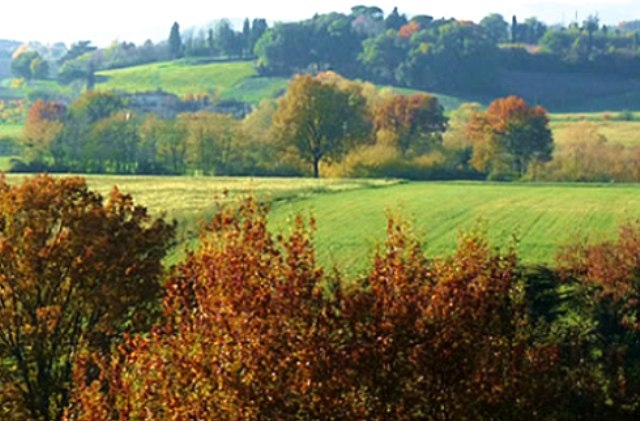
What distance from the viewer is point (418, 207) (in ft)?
252

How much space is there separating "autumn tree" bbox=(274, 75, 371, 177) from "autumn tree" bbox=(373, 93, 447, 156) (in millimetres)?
9932

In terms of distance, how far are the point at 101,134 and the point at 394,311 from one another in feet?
346

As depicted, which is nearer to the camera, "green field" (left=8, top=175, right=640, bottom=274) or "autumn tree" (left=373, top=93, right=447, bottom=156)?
"green field" (left=8, top=175, right=640, bottom=274)

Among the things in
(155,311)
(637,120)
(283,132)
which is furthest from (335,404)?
(637,120)

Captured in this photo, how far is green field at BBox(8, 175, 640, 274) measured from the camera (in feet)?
197

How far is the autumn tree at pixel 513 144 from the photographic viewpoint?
116m

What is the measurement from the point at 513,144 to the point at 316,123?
25.1 metres

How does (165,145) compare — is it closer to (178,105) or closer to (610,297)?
(178,105)

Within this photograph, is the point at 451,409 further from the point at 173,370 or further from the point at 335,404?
the point at 173,370

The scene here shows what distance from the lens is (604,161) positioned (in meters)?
108

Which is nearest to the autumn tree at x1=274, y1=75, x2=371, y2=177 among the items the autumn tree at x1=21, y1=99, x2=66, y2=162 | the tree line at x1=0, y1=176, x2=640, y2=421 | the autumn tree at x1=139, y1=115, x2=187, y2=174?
the autumn tree at x1=139, y1=115, x2=187, y2=174

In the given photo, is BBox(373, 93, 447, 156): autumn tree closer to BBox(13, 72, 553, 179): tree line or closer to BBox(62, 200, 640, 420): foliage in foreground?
A: BBox(13, 72, 553, 179): tree line

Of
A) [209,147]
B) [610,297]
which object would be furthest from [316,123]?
[610,297]

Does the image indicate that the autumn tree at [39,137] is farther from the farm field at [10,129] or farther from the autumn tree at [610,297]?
the autumn tree at [610,297]
